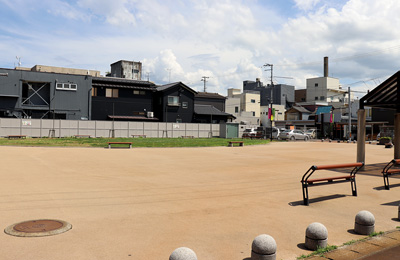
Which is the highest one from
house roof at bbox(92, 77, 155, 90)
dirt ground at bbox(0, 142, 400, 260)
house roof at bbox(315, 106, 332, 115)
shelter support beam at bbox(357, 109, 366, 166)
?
house roof at bbox(92, 77, 155, 90)

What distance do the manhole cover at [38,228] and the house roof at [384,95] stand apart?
45.2 feet

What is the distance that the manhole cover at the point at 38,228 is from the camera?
539 cm

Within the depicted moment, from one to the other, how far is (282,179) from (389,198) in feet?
11.7

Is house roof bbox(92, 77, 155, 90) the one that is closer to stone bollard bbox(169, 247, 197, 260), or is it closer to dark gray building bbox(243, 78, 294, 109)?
dark gray building bbox(243, 78, 294, 109)

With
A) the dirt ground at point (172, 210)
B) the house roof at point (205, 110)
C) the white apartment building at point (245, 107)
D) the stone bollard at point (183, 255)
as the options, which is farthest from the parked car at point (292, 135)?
the stone bollard at point (183, 255)

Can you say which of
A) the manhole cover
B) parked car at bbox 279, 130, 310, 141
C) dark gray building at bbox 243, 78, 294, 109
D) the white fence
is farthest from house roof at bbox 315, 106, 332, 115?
the manhole cover

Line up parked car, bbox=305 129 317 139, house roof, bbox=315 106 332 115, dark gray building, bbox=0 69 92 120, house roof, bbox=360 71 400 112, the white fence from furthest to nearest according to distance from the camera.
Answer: house roof, bbox=315 106 332 115, parked car, bbox=305 129 317 139, dark gray building, bbox=0 69 92 120, the white fence, house roof, bbox=360 71 400 112

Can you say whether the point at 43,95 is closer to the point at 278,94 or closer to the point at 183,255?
the point at 183,255

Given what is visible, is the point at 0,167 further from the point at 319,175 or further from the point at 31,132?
the point at 31,132

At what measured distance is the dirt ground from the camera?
5.01 meters

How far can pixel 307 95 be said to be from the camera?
312ft

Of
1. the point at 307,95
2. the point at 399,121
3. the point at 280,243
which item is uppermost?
the point at 307,95

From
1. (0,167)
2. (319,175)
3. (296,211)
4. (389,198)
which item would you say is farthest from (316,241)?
(0,167)

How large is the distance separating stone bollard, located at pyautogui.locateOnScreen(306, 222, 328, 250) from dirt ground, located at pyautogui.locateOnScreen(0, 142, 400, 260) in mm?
154
